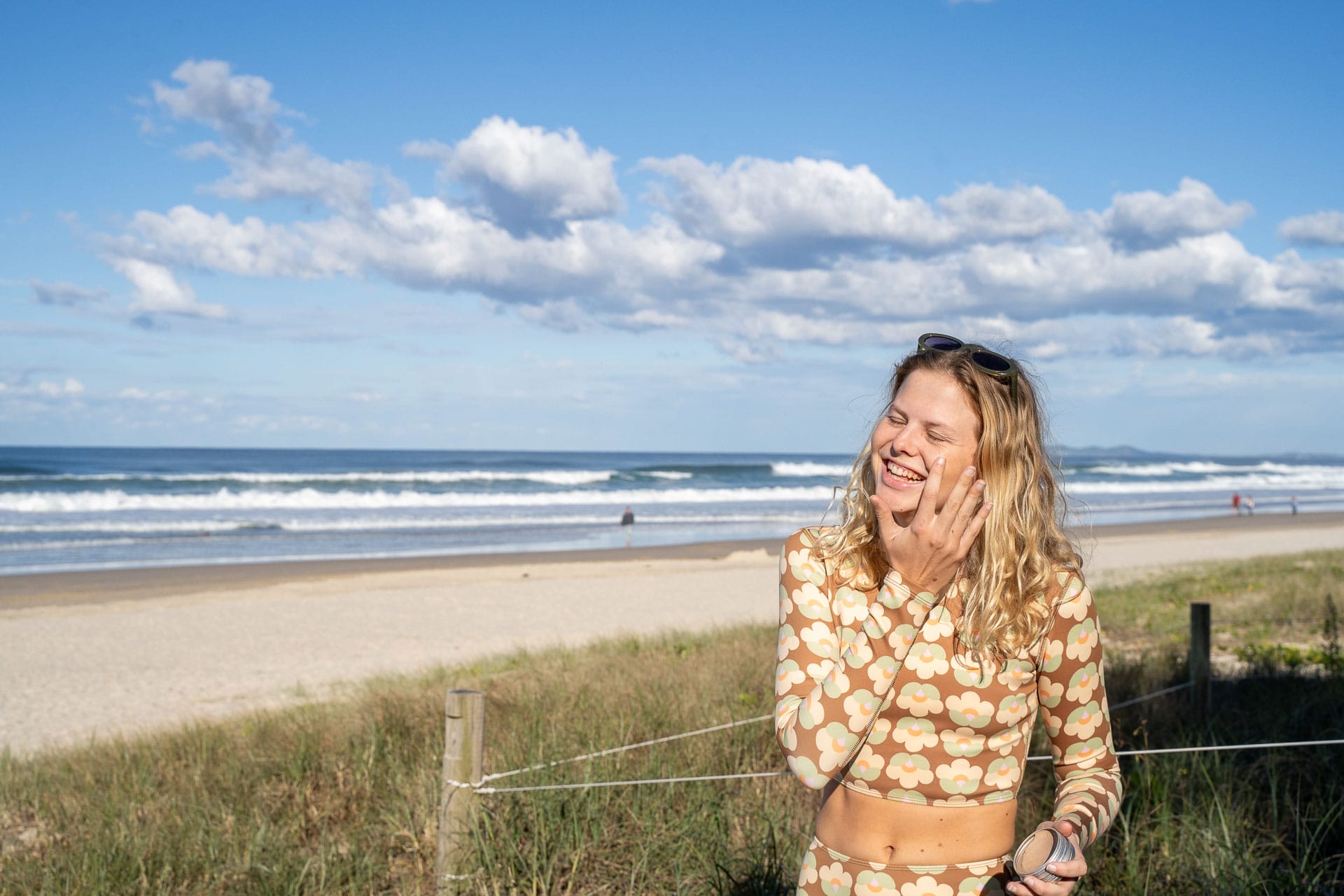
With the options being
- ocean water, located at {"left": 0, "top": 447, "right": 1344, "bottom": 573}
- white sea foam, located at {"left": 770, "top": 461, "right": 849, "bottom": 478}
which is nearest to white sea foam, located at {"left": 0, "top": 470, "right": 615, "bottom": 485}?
ocean water, located at {"left": 0, "top": 447, "right": 1344, "bottom": 573}

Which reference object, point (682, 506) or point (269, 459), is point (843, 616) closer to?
point (682, 506)

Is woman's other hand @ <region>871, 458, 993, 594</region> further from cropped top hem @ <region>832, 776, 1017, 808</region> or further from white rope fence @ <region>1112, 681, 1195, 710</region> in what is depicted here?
white rope fence @ <region>1112, 681, 1195, 710</region>

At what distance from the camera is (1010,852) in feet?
6.45

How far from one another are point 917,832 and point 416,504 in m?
40.3

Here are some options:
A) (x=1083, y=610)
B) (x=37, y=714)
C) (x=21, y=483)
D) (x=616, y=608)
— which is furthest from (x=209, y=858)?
(x=21, y=483)

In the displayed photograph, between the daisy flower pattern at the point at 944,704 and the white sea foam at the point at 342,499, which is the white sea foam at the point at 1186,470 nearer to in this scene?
the white sea foam at the point at 342,499

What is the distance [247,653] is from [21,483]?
36218 millimetres

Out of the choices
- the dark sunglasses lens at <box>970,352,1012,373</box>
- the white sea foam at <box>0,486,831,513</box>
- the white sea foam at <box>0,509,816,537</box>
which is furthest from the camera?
the white sea foam at <box>0,486,831,513</box>

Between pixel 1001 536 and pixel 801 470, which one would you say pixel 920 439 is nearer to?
pixel 1001 536

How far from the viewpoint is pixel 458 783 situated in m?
3.38

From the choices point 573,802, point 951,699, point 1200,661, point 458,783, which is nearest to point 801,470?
point 1200,661

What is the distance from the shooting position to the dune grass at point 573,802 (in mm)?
3600

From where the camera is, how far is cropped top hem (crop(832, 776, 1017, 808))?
1.86m

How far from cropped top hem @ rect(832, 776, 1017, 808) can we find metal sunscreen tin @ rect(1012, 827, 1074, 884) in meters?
0.18
